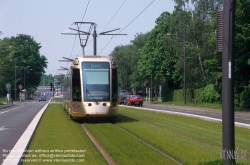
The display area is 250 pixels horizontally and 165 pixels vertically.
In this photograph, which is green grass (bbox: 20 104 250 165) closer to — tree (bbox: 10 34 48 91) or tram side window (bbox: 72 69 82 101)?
tram side window (bbox: 72 69 82 101)

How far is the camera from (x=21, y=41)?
127 m

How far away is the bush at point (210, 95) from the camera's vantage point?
2341 inches

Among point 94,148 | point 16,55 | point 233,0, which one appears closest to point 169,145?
point 94,148

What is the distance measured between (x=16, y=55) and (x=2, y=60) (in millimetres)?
17056

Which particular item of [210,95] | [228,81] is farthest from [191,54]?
[228,81]

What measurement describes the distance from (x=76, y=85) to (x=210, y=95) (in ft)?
123

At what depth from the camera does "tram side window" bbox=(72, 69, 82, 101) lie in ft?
83.9

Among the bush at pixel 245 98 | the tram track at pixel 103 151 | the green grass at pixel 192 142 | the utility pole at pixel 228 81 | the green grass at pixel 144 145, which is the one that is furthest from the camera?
the bush at pixel 245 98

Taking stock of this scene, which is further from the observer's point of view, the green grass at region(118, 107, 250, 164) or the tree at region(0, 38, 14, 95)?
the tree at region(0, 38, 14, 95)

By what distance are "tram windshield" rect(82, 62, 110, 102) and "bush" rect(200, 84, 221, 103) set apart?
34692mm

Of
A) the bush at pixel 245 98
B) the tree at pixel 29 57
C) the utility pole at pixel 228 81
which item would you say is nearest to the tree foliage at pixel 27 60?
the tree at pixel 29 57

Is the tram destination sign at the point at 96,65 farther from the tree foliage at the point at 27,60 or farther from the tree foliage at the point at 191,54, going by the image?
the tree foliage at the point at 27,60

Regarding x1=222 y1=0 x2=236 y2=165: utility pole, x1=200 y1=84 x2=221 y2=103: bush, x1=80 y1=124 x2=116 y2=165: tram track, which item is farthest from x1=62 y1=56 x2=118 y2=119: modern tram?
x1=200 y1=84 x2=221 y2=103: bush

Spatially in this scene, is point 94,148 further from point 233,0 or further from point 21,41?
point 21,41
